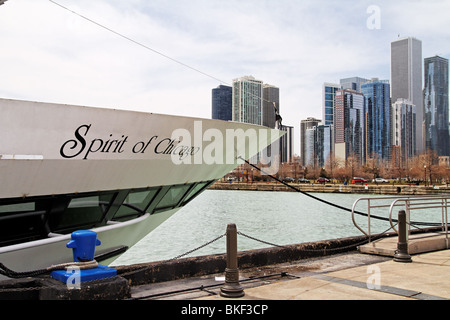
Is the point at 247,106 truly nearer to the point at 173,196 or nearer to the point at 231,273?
the point at 173,196

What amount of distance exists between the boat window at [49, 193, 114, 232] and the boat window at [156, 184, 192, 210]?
183 centimetres

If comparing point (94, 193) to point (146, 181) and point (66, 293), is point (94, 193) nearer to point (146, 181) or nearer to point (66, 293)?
point (146, 181)

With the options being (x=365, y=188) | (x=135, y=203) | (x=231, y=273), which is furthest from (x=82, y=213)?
(x=365, y=188)

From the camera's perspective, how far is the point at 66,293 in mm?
4613

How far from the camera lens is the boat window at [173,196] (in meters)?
9.06

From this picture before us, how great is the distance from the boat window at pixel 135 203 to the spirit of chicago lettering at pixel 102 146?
1.08 meters

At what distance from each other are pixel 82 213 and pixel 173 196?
2571 millimetres

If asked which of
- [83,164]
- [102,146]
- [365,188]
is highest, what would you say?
[102,146]

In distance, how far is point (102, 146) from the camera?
6.53 meters

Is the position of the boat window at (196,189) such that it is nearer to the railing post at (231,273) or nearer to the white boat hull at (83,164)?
the white boat hull at (83,164)

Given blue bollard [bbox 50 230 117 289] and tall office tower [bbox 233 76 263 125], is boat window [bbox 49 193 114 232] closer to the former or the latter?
blue bollard [bbox 50 230 117 289]
